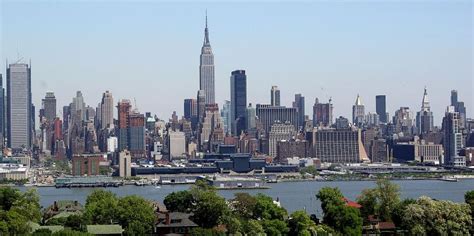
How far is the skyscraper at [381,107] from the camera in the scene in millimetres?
112375

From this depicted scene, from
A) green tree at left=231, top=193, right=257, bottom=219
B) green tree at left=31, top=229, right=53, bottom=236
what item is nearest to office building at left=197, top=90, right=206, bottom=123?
green tree at left=231, top=193, right=257, bottom=219

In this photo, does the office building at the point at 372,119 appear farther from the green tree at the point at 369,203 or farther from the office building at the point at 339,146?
the green tree at the point at 369,203

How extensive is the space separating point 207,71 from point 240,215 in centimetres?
9428

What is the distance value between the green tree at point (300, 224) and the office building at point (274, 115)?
74993 mm

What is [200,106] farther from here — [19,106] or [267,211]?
[267,211]

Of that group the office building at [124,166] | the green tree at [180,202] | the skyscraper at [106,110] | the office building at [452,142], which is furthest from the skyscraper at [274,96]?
the green tree at [180,202]

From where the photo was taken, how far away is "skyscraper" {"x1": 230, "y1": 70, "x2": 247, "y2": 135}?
98.2 meters

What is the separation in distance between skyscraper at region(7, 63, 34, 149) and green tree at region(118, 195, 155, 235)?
Answer: 77865 millimetres

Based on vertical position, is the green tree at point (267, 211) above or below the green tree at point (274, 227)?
above

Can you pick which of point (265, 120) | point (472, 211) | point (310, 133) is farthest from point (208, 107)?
point (472, 211)

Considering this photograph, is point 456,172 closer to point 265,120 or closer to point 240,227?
point 265,120

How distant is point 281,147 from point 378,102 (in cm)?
3728

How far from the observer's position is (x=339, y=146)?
79375mm

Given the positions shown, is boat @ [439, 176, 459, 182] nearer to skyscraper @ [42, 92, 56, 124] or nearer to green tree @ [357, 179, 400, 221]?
green tree @ [357, 179, 400, 221]
